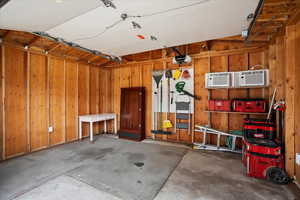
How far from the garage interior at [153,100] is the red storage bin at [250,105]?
0.07 feet

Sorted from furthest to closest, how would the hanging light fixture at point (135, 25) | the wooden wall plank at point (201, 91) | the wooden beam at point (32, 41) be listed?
the wooden wall plank at point (201, 91), the wooden beam at point (32, 41), the hanging light fixture at point (135, 25)

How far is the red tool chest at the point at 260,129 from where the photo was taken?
2.52 meters

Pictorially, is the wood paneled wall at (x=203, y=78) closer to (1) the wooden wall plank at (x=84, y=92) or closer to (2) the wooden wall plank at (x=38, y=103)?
(1) the wooden wall plank at (x=84, y=92)

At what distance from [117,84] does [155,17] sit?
3.66 meters

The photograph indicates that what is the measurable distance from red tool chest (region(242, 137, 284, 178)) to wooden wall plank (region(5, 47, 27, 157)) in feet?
15.7

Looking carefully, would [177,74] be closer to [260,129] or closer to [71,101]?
[260,129]

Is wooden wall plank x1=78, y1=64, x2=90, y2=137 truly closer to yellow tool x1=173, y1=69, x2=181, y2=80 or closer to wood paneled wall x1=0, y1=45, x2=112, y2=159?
wood paneled wall x1=0, y1=45, x2=112, y2=159

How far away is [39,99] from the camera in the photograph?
3.59 meters

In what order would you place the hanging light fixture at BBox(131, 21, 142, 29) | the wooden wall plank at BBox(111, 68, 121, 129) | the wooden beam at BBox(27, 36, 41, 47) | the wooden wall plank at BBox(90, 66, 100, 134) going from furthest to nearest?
the wooden wall plank at BBox(111, 68, 121, 129), the wooden wall plank at BBox(90, 66, 100, 134), the wooden beam at BBox(27, 36, 41, 47), the hanging light fixture at BBox(131, 21, 142, 29)

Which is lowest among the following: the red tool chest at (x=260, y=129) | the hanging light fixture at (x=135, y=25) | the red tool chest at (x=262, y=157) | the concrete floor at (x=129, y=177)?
the concrete floor at (x=129, y=177)

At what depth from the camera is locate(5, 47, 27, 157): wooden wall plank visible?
3.02 meters

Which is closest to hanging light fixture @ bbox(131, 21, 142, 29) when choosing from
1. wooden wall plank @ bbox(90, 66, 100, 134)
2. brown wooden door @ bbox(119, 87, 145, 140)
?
brown wooden door @ bbox(119, 87, 145, 140)

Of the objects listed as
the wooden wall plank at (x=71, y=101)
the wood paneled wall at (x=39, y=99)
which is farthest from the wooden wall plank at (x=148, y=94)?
the wooden wall plank at (x=71, y=101)

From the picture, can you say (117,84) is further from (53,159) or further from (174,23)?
(174,23)
